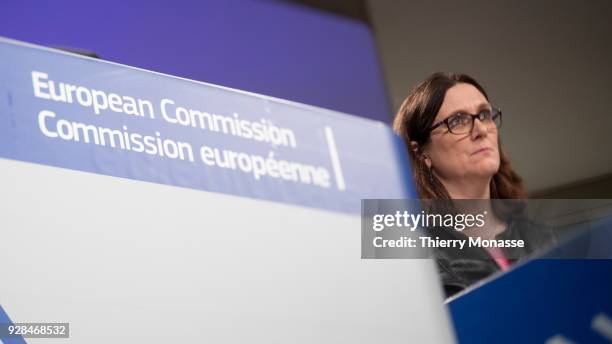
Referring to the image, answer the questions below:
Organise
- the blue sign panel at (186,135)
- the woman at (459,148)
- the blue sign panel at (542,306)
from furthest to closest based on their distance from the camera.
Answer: the woman at (459,148) → the blue sign panel at (542,306) → the blue sign panel at (186,135)

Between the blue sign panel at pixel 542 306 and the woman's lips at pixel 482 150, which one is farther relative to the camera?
the woman's lips at pixel 482 150

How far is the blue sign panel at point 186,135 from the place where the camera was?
4.36 ft

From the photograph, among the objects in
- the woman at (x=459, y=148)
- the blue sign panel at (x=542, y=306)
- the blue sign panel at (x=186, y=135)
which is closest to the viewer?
the blue sign panel at (x=186, y=135)

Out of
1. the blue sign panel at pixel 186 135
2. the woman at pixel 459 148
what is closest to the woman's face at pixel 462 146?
the woman at pixel 459 148

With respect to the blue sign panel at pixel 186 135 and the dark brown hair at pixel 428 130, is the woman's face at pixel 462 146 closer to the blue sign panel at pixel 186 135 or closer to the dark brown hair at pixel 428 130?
the dark brown hair at pixel 428 130

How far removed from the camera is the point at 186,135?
1.47 metres

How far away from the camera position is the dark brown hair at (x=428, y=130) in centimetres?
194

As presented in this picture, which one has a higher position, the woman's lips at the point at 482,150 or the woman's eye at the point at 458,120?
the woman's eye at the point at 458,120

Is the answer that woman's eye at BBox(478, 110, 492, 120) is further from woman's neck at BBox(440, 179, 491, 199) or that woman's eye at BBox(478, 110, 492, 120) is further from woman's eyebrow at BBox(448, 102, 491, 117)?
woman's neck at BBox(440, 179, 491, 199)

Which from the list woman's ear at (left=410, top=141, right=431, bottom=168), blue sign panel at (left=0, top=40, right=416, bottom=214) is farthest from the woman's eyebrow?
blue sign panel at (left=0, top=40, right=416, bottom=214)

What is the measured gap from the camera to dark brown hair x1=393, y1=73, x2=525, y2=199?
6.36 feet

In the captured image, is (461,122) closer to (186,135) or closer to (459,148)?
(459,148)

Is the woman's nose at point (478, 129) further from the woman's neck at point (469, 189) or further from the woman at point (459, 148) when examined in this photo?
the woman's neck at point (469, 189)

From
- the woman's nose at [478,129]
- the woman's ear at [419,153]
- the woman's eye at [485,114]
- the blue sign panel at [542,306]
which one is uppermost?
the woman's eye at [485,114]
